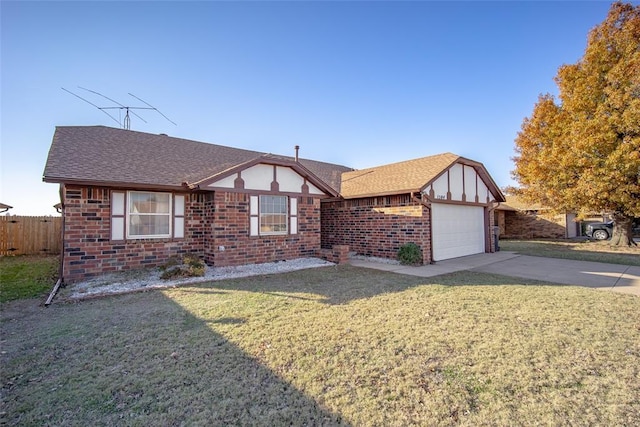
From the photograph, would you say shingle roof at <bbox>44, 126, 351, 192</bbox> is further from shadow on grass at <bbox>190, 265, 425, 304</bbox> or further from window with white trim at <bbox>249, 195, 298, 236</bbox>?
shadow on grass at <bbox>190, 265, 425, 304</bbox>

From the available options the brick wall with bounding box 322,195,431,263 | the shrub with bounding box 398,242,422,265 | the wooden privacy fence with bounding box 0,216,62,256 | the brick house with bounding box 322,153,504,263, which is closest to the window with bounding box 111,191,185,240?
the brick house with bounding box 322,153,504,263

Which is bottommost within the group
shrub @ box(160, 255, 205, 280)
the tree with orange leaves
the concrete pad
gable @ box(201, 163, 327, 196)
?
the concrete pad

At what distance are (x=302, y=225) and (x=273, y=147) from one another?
7.80 meters

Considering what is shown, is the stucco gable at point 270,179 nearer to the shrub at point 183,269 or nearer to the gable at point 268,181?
the gable at point 268,181

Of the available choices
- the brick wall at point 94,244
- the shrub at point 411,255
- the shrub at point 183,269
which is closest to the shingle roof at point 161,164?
the brick wall at point 94,244

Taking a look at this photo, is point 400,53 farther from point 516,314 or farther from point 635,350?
point 635,350

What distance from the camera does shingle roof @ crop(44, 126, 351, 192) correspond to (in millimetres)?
8602

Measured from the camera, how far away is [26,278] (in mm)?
9000

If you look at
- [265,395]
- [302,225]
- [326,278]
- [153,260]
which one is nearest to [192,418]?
[265,395]

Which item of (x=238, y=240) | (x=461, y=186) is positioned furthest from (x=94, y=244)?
(x=461, y=186)

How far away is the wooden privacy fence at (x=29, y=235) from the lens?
564 inches

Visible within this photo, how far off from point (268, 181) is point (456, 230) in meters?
8.89

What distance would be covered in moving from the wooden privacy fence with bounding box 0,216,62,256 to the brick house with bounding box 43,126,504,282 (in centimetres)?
676

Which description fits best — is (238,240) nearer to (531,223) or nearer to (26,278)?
(26,278)
